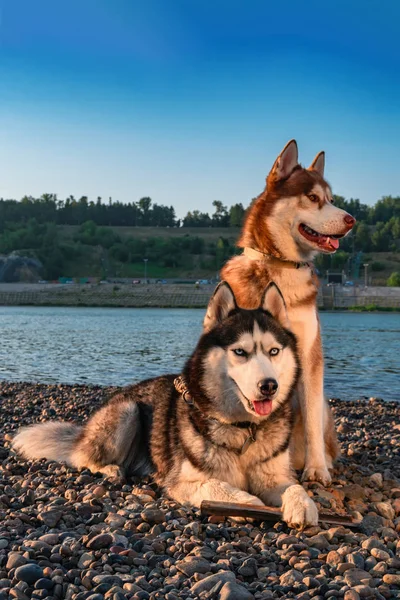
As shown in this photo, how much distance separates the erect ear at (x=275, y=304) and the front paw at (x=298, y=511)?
1.32 metres

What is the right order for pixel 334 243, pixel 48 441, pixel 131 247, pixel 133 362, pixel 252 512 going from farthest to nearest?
pixel 131 247, pixel 133 362, pixel 48 441, pixel 334 243, pixel 252 512

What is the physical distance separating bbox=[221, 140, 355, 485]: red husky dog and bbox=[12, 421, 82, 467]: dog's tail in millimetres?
2256

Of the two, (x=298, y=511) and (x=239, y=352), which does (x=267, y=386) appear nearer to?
(x=239, y=352)

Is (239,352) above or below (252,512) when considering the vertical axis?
above

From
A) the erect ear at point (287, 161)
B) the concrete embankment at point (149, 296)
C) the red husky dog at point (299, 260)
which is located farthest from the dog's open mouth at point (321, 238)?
the concrete embankment at point (149, 296)

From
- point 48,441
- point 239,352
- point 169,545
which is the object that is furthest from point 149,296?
point 169,545

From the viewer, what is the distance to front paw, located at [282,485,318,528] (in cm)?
467

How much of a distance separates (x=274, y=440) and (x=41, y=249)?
145 m

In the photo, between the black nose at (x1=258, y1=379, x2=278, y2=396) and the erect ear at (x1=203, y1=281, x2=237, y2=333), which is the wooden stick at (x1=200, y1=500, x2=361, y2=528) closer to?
the black nose at (x1=258, y1=379, x2=278, y2=396)

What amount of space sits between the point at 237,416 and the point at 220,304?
88 centimetres

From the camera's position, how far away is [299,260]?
5.90 m

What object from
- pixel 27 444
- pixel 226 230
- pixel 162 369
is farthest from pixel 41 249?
pixel 27 444

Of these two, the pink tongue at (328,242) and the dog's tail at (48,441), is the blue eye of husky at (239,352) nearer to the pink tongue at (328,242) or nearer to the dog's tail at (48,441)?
the pink tongue at (328,242)

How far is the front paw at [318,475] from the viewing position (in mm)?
5848
